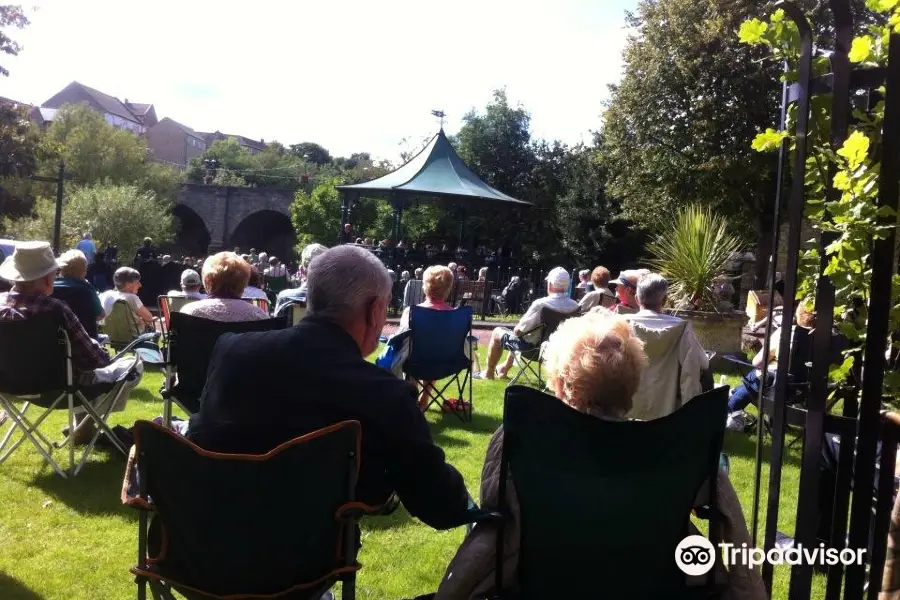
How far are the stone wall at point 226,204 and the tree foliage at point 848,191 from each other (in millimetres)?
44653

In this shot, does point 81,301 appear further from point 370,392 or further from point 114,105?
point 114,105

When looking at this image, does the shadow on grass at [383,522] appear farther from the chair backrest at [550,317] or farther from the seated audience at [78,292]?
the chair backrest at [550,317]

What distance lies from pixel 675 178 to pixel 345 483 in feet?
65.6

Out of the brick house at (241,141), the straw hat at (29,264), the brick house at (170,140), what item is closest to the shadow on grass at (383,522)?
the straw hat at (29,264)

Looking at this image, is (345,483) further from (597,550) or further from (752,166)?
(752,166)

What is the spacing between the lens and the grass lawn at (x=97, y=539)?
320cm

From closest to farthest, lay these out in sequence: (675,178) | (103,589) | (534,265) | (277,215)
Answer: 1. (103,589)
2. (675,178)
3. (534,265)
4. (277,215)

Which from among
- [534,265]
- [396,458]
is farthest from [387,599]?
[534,265]

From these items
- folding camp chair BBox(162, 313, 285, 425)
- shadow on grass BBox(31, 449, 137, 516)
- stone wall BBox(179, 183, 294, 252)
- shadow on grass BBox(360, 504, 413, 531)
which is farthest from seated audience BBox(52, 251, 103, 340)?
stone wall BBox(179, 183, 294, 252)

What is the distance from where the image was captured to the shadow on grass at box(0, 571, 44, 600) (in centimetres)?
303

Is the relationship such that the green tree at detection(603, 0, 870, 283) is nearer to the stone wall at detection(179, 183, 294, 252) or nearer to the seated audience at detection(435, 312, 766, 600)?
the seated audience at detection(435, 312, 766, 600)

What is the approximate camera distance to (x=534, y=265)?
28906 mm

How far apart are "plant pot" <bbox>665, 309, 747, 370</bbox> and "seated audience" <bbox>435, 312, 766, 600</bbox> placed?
803 centimetres

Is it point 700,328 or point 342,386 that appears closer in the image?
point 342,386
